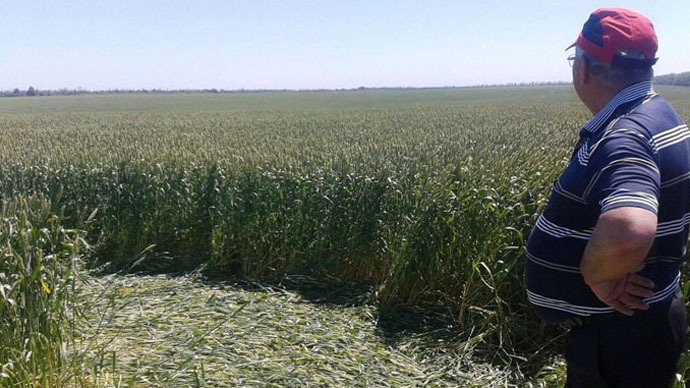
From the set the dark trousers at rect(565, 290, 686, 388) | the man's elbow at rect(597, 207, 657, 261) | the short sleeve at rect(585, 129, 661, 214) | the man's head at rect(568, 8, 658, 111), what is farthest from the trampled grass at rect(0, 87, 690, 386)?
the man's elbow at rect(597, 207, 657, 261)

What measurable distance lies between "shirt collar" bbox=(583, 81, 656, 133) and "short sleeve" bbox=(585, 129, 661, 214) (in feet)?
0.50

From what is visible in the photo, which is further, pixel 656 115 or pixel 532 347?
pixel 532 347

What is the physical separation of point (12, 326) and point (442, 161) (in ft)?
13.9

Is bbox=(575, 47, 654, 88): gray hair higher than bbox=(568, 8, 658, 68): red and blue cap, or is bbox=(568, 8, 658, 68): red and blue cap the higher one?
bbox=(568, 8, 658, 68): red and blue cap

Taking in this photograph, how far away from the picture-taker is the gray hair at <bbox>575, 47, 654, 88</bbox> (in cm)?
184

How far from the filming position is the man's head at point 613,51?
1.80 metres

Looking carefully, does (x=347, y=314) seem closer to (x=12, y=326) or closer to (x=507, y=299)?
(x=507, y=299)

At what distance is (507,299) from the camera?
13.4 feet

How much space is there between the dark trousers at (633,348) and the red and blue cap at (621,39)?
0.85m

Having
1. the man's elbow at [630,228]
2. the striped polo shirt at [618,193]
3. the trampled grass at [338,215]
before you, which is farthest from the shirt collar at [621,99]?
the trampled grass at [338,215]

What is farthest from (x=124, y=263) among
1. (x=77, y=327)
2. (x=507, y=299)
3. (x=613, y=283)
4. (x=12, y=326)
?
(x=613, y=283)

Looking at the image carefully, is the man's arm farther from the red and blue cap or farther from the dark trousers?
the red and blue cap

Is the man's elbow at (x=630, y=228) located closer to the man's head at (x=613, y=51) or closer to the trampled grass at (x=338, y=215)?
the man's head at (x=613, y=51)

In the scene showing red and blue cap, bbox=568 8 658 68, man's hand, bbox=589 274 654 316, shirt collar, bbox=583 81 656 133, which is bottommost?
man's hand, bbox=589 274 654 316
